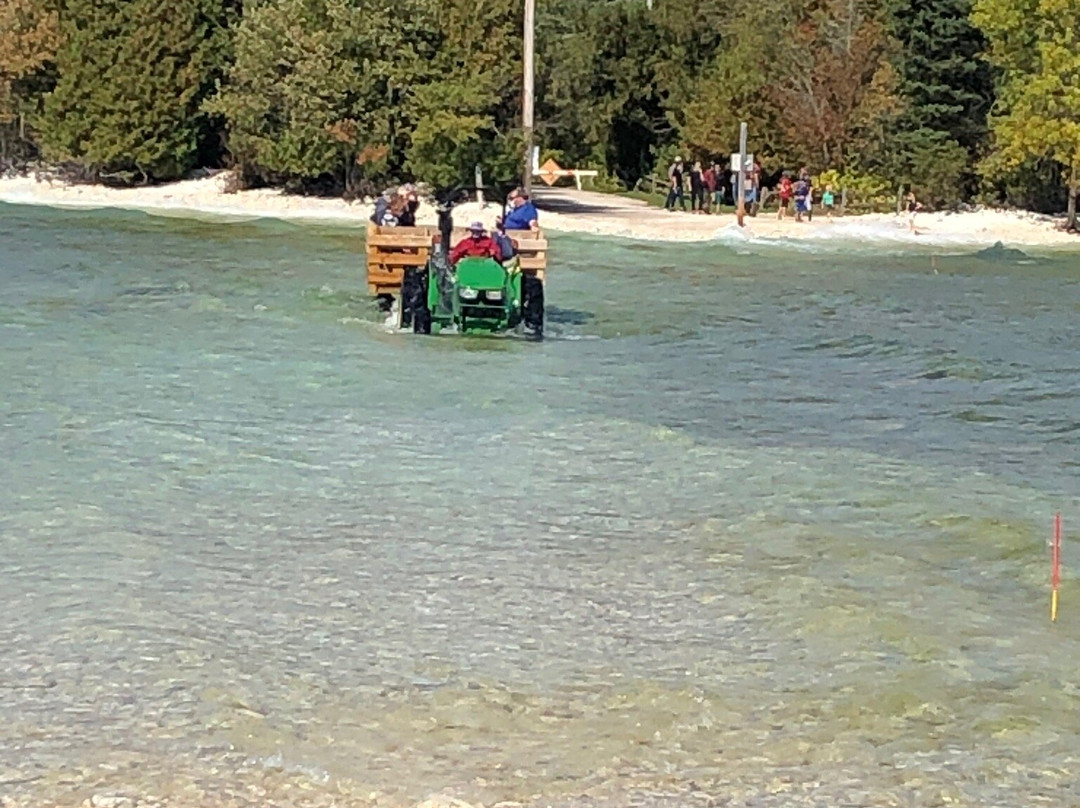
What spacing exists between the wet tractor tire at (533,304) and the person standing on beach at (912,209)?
24.4 m

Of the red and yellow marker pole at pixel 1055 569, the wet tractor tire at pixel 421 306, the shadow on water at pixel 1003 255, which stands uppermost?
the wet tractor tire at pixel 421 306

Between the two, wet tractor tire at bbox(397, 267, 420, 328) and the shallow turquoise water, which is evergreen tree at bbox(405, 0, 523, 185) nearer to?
wet tractor tire at bbox(397, 267, 420, 328)

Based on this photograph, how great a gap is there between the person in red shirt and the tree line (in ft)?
87.3

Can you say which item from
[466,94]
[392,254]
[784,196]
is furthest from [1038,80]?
[392,254]

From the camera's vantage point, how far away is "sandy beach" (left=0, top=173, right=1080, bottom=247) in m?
44.5

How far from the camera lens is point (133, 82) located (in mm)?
57969

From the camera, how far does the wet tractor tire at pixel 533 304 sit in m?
23.0

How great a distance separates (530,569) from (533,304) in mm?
11562

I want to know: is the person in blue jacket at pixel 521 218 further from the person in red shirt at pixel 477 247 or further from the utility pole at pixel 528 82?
the utility pole at pixel 528 82

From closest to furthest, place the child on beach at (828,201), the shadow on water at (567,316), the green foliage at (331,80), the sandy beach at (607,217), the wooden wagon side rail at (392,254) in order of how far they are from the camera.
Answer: the wooden wagon side rail at (392,254), the shadow on water at (567,316), the sandy beach at (607,217), the child on beach at (828,201), the green foliage at (331,80)

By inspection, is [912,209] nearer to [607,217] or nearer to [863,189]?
[863,189]

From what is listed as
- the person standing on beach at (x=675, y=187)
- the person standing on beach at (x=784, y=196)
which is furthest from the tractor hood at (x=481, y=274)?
the person standing on beach at (x=675, y=187)

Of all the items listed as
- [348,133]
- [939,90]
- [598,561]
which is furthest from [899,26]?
[598,561]

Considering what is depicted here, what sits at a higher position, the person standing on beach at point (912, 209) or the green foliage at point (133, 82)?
the green foliage at point (133, 82)
